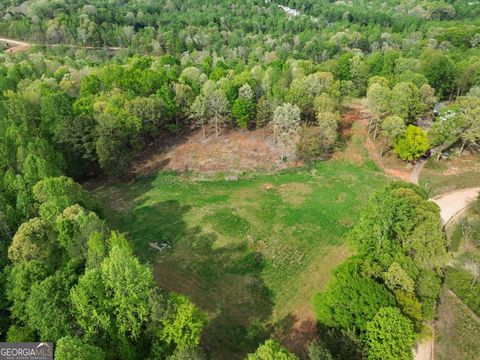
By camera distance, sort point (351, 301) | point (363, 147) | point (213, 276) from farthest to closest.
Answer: point (363, 147)
point (213, 276)
point (351, 301)

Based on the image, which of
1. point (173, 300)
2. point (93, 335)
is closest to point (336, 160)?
point (173, 300)

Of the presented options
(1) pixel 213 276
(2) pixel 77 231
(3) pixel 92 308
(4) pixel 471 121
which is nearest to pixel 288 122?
(4) pixel 471 121

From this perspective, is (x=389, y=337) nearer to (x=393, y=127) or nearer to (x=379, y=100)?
(x=393, y=127)

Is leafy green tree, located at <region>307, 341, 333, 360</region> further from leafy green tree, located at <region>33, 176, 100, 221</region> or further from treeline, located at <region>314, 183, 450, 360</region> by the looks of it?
leafy green tree, located at <region>33, 176, 100, 221</region>

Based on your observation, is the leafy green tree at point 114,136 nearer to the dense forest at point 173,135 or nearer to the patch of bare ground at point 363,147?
the dense forest at point 173,135

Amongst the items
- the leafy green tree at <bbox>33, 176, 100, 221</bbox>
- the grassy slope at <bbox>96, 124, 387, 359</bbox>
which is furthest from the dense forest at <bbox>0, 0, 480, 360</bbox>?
the grassy slope at <bbox>96, 124, 387, 359</bbox>
